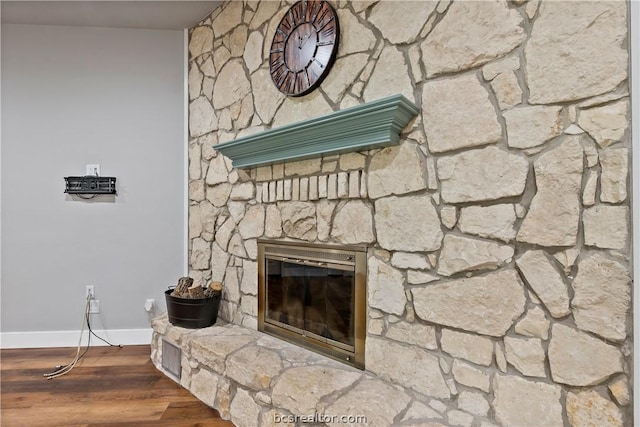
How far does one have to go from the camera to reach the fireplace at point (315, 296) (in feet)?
5.65

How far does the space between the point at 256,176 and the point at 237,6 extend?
126cm

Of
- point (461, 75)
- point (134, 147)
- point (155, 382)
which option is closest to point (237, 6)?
point (134, 147)

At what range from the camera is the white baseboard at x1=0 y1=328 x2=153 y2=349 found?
2768mm

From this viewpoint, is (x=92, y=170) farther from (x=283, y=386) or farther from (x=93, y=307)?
(x=283, y=386)

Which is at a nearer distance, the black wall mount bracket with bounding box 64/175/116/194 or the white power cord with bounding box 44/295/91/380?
the white power cord with bounding box 44/295/91/380

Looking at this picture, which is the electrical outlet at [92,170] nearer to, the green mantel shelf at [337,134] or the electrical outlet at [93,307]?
the electrical outlet at [93,307]

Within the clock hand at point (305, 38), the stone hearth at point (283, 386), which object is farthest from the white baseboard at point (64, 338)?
the clock hand at point (305, 38)

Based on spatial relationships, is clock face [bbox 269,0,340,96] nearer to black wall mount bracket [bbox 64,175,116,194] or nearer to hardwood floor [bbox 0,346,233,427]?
black wall mount bracket [bbox 64,175,116,194]

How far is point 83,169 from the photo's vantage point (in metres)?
2.84

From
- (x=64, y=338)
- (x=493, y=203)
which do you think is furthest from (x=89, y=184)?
(x=493, y=203)

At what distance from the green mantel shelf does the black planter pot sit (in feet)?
3.25

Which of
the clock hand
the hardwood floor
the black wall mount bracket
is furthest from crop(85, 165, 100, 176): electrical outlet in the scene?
the clock hand

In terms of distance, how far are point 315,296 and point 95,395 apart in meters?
1.46

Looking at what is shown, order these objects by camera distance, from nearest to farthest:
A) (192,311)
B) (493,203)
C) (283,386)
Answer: (493,203) → (283,386) → (192,311)
